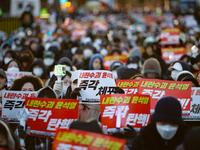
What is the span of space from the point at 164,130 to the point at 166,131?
0.02 metres

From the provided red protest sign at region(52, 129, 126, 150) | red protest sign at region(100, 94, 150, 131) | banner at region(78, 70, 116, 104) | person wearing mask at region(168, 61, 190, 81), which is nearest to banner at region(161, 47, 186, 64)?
person wearing mask at region(168, 61, 190, 81)

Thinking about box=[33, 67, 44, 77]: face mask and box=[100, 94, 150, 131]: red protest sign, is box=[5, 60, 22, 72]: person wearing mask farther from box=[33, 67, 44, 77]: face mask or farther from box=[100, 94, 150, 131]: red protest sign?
box=[100, 94, 150, 131]: red protest sign

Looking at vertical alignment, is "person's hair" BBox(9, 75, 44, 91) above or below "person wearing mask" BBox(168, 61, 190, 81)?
below

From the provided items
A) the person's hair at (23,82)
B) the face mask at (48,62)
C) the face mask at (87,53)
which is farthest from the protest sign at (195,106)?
the face mask at (87,53)

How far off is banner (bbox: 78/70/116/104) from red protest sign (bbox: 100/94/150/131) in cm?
39

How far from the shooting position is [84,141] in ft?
10.2

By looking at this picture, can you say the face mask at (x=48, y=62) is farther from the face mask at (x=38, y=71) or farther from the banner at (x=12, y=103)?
the banner at (x=12, y=103)

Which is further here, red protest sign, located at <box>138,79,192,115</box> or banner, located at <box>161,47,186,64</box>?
banner, located at <box>161,47,186,64</box>

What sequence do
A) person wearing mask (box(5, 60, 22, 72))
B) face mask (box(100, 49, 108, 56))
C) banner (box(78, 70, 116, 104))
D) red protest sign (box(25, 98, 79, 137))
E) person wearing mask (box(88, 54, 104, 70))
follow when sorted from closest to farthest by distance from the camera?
red protest sign (box(25, 98, 79, 137)) < banner (box(78, 70, 116, 104)) < person wearing mask (box(5, 60, 22, 72)) < person wearing mask (box(88, 54, 104, 70)) < face mask (box(100, 49, 108, 56))

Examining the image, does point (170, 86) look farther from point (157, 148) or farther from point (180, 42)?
point (180, 42)

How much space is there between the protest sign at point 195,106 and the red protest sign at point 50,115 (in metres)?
1.89

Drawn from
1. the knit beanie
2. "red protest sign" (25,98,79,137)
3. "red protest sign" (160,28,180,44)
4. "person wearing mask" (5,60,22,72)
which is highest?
"red protest sign" (160,28,180,44)

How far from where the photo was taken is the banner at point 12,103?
15.8 ft

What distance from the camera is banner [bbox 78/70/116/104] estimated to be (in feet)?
15.5
